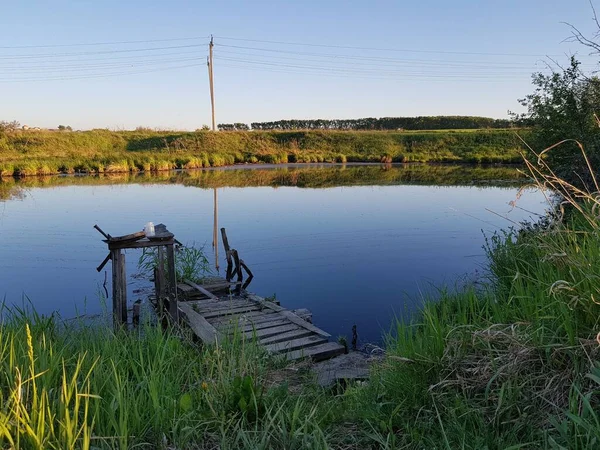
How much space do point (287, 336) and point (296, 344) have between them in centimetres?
37

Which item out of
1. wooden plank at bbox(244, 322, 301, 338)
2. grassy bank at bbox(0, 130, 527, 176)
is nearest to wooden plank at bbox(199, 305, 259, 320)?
wooden plank at bbox(244, 322, 301, 338)

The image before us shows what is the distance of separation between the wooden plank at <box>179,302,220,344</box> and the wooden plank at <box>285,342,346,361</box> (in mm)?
1107

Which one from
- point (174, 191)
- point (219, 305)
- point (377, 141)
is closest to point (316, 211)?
point (174, 191)

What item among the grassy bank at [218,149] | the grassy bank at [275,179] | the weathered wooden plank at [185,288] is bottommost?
the weathered wooden plank at [185,288]

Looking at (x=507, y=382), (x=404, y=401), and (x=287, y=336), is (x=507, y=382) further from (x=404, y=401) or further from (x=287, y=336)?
(x=287, y=336)

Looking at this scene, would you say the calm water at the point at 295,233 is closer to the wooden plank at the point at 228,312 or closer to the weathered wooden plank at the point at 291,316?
the weathered wooden plank at the point at 291,316

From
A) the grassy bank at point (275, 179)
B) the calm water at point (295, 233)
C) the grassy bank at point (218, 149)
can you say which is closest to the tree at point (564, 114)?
the calm water at point (295, 233)

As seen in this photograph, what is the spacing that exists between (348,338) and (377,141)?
51.7 meters

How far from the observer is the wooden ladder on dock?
670 centimetres

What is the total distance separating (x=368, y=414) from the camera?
128 inches

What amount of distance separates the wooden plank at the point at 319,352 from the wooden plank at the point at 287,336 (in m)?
0.44

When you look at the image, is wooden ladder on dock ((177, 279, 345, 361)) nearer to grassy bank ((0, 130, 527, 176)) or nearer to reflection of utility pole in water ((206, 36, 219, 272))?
reflection of utility pole in water ((206, 36, 219, 272))

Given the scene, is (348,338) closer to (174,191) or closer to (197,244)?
(197,244)

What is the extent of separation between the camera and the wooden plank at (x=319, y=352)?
648cm
